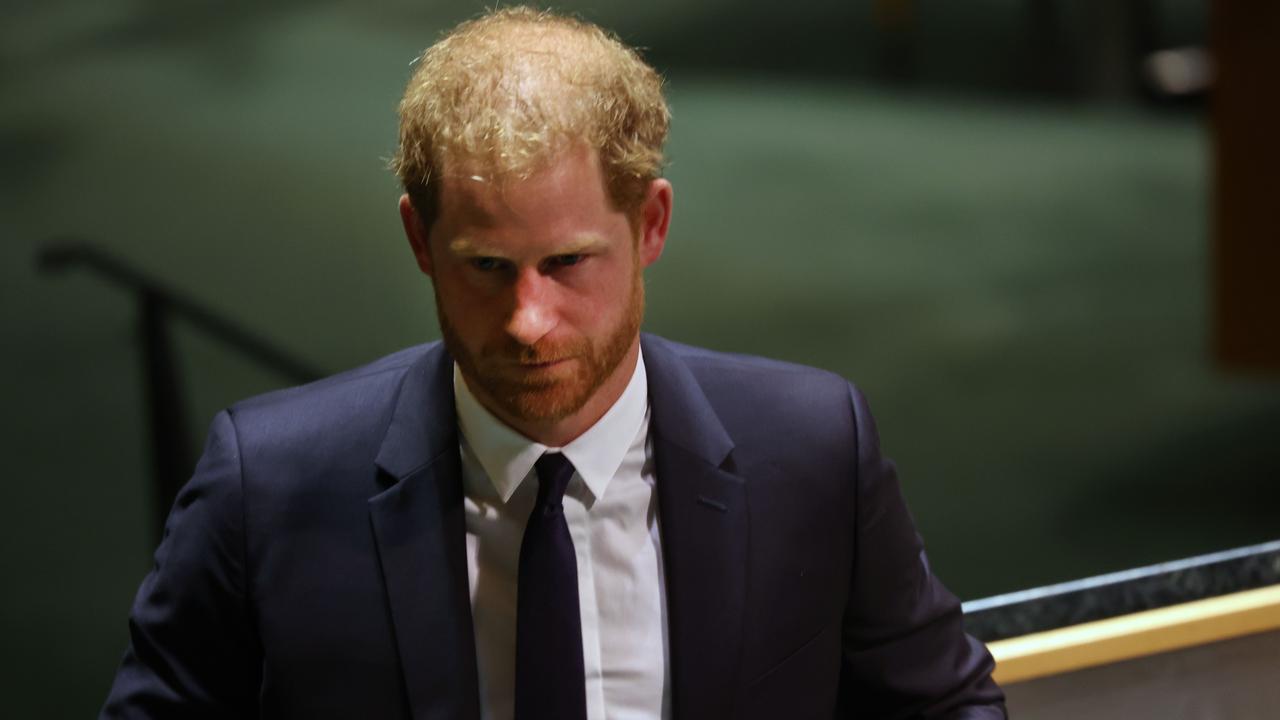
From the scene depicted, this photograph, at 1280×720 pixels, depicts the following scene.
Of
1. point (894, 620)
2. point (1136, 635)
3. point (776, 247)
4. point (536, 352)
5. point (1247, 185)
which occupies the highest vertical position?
point (536, 352)

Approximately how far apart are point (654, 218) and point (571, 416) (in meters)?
0.19

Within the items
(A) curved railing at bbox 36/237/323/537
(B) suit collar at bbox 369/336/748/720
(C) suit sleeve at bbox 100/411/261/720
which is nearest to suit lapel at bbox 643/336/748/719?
(B) suit collar at bbox 369/336/748/720

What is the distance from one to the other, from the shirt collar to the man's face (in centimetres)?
7

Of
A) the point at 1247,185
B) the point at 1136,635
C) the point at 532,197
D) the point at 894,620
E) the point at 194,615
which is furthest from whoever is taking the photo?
the point at 1247,185

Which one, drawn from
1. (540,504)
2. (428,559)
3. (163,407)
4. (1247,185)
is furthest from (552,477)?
(1247,185)

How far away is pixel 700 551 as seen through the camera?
4.61ft

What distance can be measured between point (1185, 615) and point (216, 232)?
2663 mm

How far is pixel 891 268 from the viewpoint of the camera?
6371mm

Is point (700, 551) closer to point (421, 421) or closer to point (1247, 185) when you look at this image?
point (421, 421)

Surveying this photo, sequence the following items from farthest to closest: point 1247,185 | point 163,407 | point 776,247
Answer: point 776,247 < point 1247,185 < point 163,407

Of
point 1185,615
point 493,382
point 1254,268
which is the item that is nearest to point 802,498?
point 493,382

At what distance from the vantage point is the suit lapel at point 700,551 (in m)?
1.38

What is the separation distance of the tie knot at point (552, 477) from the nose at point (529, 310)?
17 centimetres

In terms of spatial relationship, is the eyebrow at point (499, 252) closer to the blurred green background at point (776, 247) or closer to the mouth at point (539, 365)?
the mouth at point (539, 365)
